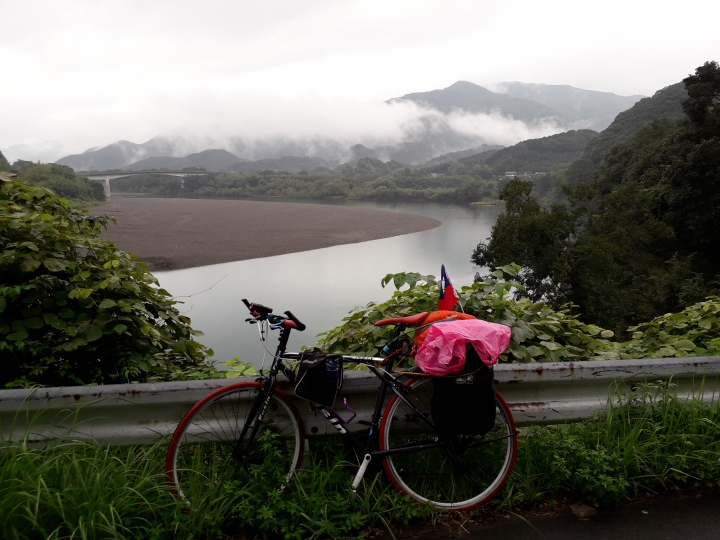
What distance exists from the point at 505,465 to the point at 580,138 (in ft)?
257

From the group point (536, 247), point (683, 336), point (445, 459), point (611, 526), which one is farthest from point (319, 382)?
point (536, 247)

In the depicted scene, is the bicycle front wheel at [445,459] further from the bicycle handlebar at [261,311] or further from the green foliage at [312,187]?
the green foliage at [312,187]

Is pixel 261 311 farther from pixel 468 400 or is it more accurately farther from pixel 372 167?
pixel 372 167

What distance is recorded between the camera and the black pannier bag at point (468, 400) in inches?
76.7

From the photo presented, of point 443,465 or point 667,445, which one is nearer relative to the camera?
point 443,465

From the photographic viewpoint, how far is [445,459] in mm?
2141

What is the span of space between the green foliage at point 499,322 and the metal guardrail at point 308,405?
562 mm

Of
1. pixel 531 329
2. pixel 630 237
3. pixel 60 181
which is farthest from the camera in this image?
pixel 630 237

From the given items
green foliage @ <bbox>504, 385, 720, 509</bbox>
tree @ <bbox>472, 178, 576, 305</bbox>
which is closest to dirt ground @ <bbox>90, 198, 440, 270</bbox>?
tree @ <bbox>472, 178, 576, 305</bbox>

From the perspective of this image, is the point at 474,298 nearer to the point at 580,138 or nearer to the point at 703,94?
the point at 703,94

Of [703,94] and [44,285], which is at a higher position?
[703,94]

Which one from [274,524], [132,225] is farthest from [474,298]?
[132,225]

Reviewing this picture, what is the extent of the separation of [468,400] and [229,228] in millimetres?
22500

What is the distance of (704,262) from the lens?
881 inches
